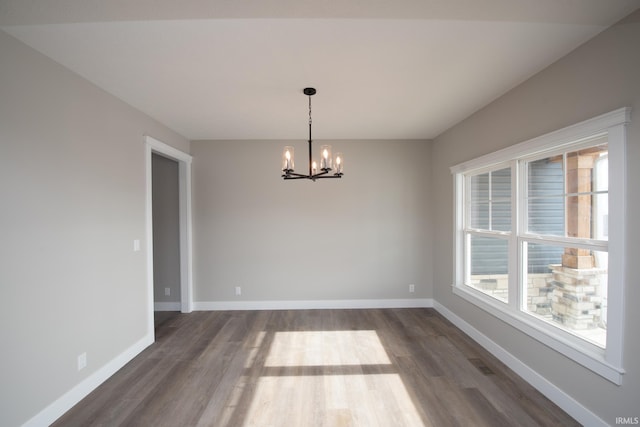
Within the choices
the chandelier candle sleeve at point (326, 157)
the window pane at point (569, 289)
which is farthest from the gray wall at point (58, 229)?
the window pane at point (569, 289)

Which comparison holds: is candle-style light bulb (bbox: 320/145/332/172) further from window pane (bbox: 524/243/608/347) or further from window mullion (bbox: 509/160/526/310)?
window pane (bbox: 524/243/608/347)

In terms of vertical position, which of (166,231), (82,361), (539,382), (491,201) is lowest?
(539,382)

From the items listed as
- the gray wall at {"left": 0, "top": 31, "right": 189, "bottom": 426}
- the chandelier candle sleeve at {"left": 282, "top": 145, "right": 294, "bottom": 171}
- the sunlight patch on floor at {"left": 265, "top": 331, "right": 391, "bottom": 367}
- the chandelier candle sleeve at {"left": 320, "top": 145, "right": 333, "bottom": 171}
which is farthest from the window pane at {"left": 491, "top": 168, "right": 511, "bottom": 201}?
the gray wall at {"left": 0, "top": 31, "right": 189, "bottom": 426}

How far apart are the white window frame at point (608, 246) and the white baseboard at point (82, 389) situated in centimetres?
380

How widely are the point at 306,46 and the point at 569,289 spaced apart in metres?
2.71

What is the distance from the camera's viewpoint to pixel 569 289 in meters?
2.14

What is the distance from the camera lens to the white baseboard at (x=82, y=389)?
6.26 ft

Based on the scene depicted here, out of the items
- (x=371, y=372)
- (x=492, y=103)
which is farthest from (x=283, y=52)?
(x=371, y=372)

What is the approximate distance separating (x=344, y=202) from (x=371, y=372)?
2461mm

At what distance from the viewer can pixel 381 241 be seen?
14.3 feet

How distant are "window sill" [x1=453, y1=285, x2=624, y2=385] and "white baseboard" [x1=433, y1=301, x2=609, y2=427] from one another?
0.30m

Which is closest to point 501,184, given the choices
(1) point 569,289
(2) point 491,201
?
(2) point 491,201

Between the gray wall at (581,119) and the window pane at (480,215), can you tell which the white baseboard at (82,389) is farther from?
the window pane at (480,215)

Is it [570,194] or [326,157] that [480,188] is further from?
[326,157]
